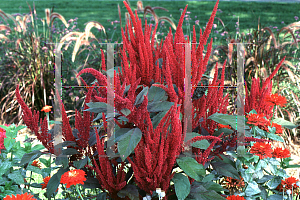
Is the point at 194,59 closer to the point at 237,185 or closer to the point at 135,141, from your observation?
the point at 135,141

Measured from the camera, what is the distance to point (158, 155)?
0.92 metres

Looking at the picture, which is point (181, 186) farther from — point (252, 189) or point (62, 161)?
point (252, 189)

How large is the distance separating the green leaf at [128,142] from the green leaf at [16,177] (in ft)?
2.40

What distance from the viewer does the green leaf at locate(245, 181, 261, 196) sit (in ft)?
4.44

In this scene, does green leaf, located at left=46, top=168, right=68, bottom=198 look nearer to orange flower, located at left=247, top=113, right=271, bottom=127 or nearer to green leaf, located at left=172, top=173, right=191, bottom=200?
green leaf, located at left=172, top=173, right=191, bottom=200

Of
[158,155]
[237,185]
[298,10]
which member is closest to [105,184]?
[158,155]

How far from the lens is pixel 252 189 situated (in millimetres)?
1372

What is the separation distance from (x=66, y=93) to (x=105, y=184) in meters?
3.19

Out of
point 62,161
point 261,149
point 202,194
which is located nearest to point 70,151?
point 62,161

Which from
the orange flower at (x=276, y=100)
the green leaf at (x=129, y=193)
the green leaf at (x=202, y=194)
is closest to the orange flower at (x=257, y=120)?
the orange flower at (x=276, y=100)

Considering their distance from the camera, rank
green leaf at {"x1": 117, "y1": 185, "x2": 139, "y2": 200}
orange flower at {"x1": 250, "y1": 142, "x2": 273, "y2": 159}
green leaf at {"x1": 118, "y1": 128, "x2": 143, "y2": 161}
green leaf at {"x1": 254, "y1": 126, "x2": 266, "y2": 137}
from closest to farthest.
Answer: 1. green leaf at {"x1": 118, "y1": 128, "x2": 143, "y2": 161}
2. green leaf at {"x1": 117, "y1": 185, "x2": 139, "y2": 200}
3. orange flower at {"x1": 250, "y1": 142, "x2": 273, "y2": 159}
4. green leaf at {"x1": 254, "y1": 126, "x2": 266, "y2": 137}

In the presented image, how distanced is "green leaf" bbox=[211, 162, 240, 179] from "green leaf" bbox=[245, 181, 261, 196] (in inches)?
8.9

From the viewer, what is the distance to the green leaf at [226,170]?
119cm

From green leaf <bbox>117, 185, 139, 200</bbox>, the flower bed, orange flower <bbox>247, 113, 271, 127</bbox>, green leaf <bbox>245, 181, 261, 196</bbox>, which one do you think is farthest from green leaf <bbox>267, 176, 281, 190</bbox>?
green leaf <bbox>117, 185, 139, 200</bbox>
